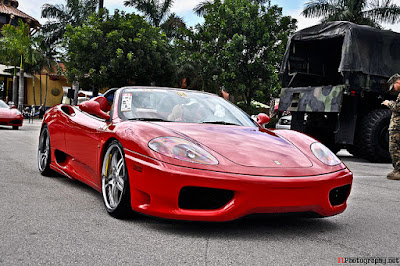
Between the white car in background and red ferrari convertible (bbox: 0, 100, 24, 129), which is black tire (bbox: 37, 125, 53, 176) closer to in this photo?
the white car in background

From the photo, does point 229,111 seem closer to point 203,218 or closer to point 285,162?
point 285,162

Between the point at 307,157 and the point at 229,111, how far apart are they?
3.83 ft

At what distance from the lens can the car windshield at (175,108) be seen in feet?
13.3

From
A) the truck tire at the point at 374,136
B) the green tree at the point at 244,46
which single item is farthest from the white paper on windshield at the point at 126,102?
the green tree at the point at 244,46

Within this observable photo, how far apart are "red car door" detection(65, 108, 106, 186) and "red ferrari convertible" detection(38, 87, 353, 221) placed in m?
0.01

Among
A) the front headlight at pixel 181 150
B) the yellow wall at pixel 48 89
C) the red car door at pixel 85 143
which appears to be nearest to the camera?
the front headlight at pixel 181 150

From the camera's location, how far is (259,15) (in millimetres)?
25781

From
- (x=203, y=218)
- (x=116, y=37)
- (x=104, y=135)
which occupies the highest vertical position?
(x=116, y=37)

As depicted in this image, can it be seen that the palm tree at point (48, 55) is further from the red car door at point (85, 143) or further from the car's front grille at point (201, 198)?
the car's front grille at point (201, 198)

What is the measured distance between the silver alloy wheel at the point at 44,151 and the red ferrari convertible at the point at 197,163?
134 centimetres

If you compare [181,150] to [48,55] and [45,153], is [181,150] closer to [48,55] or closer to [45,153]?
[45,153]

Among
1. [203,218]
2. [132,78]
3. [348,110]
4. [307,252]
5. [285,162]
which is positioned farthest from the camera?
[132,78]

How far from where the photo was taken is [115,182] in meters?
3.62

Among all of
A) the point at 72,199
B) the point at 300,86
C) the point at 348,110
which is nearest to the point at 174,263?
the point at 72,199
